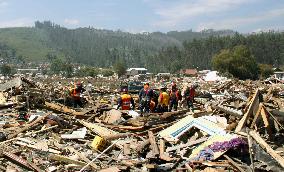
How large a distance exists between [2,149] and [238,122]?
6386 mm

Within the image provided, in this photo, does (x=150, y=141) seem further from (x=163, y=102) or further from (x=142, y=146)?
(x=163, y=102)

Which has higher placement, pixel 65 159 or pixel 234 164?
pixel 234 164

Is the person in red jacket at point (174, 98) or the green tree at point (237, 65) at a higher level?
the person in red jacket at point (174, 98)

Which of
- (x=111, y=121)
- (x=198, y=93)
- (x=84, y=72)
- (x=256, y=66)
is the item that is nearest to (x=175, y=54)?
(x=84, y=72)

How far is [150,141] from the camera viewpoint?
1084 centimetres

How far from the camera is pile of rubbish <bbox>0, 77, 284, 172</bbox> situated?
9.39 m

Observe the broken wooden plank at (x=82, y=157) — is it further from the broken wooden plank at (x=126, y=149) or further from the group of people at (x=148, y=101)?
the group of people at (x=148, y=101)

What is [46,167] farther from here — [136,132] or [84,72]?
[84,72]

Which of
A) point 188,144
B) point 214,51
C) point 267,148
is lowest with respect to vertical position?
point 214,51

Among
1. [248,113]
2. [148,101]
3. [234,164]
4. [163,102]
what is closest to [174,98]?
[163,102]

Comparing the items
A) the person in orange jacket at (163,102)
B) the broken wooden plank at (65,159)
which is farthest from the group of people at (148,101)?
the broken wooden plank at (65,159)

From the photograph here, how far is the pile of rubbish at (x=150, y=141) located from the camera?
939cm

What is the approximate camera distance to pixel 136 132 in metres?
12.5

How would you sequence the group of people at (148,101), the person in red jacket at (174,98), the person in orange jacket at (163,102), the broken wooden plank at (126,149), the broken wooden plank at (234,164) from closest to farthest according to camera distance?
the broken wooden plank at (234,164) < the broken wooden plank at (126,149) < the group of people at (148,101) < the person in orange jacket at (163,102) < the person in red jacket at (174,98)
